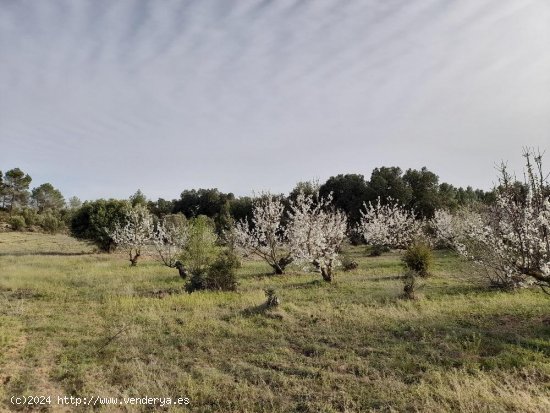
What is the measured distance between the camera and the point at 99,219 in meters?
43.7

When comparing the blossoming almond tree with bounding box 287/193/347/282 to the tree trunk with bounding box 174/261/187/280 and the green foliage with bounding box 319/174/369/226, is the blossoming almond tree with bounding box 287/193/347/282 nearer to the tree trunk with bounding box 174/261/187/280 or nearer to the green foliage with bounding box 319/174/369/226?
the tree trunk with bounding box 174/261/187/280

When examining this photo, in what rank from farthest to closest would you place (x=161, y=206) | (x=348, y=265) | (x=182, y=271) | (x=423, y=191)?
(x=161, y=206) → (x=423, y=191) → (x=348, y=265) → (x=182, y=271)

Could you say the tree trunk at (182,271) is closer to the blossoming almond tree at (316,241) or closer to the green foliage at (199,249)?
the green foliage at (199,249)

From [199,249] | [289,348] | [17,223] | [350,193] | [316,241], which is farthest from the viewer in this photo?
[17,223]

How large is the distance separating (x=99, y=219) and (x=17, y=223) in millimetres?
38717

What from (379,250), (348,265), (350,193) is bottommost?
(348,265)

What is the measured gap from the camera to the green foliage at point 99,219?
4375cm

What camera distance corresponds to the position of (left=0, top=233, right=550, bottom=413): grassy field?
27.0 ft

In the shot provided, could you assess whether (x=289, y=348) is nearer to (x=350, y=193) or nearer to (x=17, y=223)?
(x=350, y=193)

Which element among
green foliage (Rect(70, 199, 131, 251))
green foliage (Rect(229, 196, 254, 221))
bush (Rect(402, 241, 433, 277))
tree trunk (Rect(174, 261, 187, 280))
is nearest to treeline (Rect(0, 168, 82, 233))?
green foliage (Rect(70, 199, 131, 251))

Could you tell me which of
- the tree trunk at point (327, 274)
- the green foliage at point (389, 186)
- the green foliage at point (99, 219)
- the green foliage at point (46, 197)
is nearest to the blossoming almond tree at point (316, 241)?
the tree trunk at point (327, 274)

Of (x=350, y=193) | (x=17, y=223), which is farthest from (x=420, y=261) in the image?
(x=17, y=223)

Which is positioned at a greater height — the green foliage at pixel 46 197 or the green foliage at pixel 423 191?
the green foliage at pixel 46 197

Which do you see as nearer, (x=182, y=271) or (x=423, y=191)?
(x=182, y=271)
